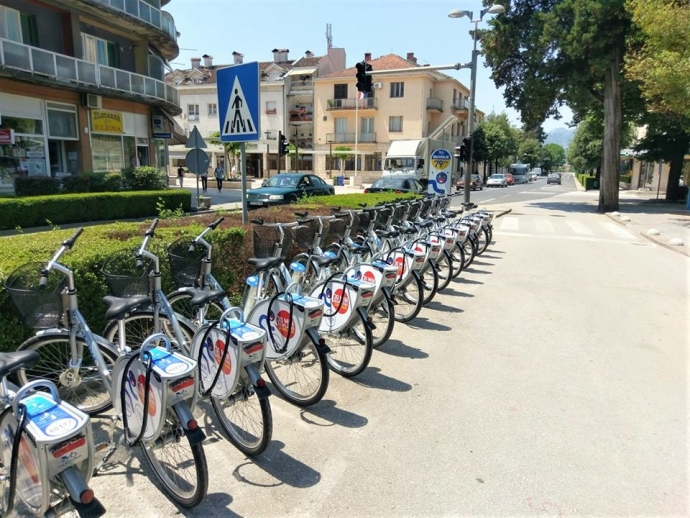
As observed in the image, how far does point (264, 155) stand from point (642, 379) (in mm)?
51555

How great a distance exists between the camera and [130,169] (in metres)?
17.8

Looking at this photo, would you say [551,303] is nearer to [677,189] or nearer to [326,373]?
[326,373]

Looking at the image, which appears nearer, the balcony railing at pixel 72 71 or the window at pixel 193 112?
the balcony railing at pixel 72 71

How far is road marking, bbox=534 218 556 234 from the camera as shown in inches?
605

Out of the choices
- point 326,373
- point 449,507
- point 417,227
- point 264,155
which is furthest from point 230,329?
point 264,155

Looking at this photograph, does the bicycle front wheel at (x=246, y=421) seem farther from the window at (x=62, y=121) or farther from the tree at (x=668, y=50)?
the window at (x=62, y=121)

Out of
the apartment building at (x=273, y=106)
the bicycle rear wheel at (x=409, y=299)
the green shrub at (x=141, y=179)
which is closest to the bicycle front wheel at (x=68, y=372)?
the bicycle rear wheel at (x=409, y=299)

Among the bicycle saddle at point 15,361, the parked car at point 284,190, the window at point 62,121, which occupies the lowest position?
the bicycle saddle at point 15,361

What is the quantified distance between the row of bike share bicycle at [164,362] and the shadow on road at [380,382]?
0.11 metres

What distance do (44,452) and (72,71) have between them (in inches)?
796

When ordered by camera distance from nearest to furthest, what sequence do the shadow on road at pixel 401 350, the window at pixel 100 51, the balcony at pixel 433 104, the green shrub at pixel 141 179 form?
the shadow on road at pixel 401 350 < the green shrub at pixel 141 179 < the window at pixel 100 51 < the balcony at pixel 433 104

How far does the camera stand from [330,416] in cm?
366

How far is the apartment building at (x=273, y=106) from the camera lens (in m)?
52.0

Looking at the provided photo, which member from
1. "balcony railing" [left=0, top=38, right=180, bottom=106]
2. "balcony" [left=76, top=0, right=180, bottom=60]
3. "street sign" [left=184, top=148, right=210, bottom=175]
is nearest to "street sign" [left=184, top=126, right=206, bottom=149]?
"street sign" [left=184, top=148, right=210, bottom=175]
